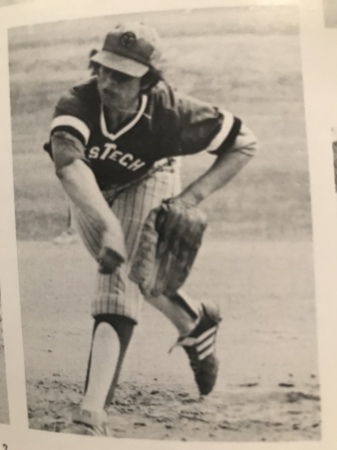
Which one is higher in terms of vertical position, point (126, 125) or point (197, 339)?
point (126, 125)

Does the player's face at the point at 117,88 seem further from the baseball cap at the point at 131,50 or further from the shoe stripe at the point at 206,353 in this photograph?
the shoe stripe at the point at 206,353

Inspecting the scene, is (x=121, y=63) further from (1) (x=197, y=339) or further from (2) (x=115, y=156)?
(1) (x=197, y=339)

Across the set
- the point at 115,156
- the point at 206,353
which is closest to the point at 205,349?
the point at 206,353

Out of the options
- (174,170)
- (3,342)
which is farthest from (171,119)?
(3,342)

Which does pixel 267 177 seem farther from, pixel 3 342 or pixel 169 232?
pixel 3 342

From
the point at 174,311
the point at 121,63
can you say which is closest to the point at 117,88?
the point at 121,63

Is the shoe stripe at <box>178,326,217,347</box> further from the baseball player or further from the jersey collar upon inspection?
the jersey collar

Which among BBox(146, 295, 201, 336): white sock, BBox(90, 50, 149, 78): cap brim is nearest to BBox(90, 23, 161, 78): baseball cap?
BBox(90, 50, 149, 78): cap brim
